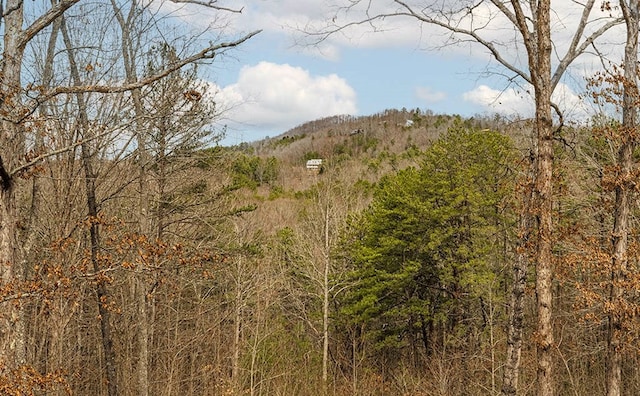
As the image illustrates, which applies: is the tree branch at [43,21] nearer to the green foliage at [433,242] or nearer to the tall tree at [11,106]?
the tall tree at [11,106]

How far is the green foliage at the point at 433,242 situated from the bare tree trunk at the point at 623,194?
625 centimetres

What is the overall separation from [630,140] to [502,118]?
2.41 m

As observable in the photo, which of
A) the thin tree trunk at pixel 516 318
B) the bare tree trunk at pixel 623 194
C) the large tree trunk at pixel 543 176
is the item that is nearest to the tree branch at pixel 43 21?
the large tree trunk at pixel 543 176

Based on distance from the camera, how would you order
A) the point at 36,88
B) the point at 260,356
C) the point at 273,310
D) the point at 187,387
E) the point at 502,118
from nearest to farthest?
the point at 36,88
the point at 502,118
the point at 187,387
the point at 260,356
the point at 273,310

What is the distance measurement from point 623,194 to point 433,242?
799 cm

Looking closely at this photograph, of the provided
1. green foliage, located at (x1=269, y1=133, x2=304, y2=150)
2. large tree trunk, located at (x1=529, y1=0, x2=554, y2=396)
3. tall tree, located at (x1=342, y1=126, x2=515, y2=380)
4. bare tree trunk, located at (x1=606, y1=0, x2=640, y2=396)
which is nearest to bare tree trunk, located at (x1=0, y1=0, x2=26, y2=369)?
large tree trunk, located at (x1=529, y1=0, x2=554, y2=396)

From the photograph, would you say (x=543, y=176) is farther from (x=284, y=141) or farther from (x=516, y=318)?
(x=284, y=141)

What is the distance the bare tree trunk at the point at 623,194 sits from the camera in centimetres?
1097

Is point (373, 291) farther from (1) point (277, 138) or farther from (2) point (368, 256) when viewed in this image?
(1) point (277, 138)

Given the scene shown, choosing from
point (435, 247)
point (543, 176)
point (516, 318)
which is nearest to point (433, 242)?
point (435, 247)

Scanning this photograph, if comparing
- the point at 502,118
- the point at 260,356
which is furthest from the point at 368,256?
the point at 502,118

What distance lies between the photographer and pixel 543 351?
24.4 ft

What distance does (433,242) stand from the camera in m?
18.9

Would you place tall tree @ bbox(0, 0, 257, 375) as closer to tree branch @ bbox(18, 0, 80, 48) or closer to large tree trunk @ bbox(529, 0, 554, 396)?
tree branch @ bbox(18, 0, 80, 48)
